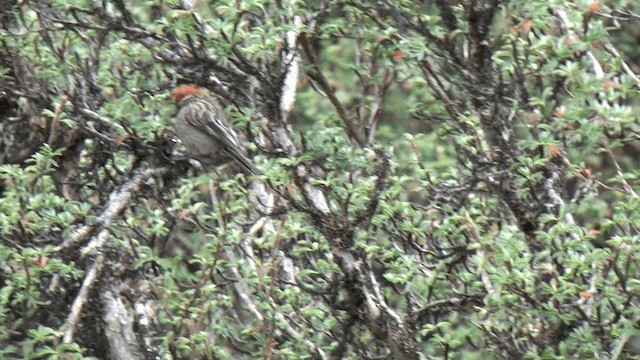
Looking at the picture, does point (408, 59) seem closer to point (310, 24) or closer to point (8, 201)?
point (310, 24)

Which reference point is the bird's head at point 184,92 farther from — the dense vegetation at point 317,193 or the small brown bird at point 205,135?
the dense vegetation at point 317,193

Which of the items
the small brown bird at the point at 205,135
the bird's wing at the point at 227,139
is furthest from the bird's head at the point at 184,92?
the bird's wing at the point at 227,139

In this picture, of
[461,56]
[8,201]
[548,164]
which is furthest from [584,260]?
[8,201]

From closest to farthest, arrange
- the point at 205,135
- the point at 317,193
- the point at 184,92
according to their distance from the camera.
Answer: the point at 317,193 < the point at 205,135 < the point at 184,92

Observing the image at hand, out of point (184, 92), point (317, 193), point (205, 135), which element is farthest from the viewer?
point (184, 92)

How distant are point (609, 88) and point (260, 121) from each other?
64.3 inches

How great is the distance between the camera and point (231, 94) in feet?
18.8

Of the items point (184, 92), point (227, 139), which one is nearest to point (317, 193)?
point (227, 139)

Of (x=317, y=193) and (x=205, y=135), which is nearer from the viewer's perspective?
(x=317, y=193)

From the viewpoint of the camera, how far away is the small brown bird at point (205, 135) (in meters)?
6.05

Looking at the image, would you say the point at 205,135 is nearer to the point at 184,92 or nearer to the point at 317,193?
the point at 184,92

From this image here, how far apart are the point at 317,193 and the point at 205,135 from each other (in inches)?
31.5

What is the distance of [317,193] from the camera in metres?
5.58

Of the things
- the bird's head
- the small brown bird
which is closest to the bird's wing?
the small brown bird
